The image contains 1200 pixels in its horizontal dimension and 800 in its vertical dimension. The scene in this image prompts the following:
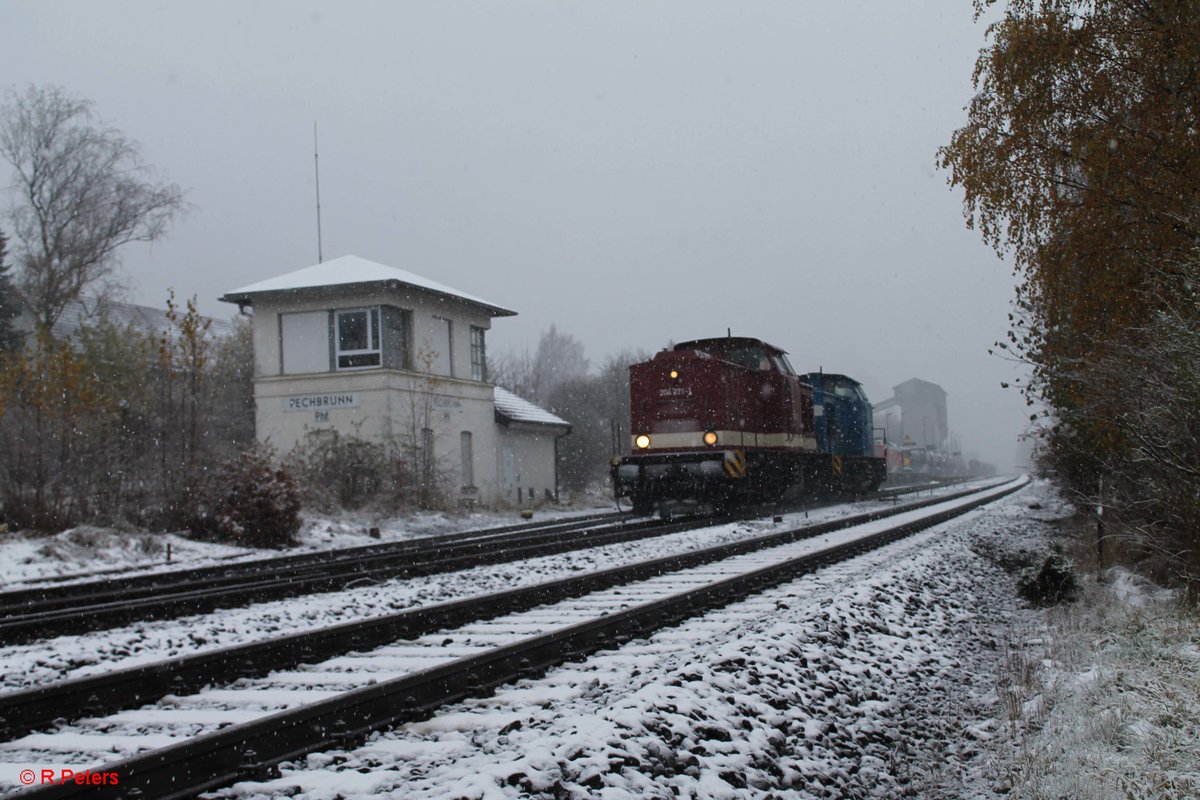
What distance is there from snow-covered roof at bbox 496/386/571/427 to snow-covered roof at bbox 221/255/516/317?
12.1 ft

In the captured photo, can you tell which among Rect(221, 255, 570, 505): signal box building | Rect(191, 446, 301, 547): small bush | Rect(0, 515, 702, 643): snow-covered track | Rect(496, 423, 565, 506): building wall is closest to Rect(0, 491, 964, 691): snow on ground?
Rect(0, 515, 702, 643): snow-covered track

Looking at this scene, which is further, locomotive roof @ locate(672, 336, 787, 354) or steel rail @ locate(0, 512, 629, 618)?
locomotive roof @ locate(672, 336, 787, 354)

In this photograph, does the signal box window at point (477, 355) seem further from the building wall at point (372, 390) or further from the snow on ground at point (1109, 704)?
the snow on ground at point (1109, 704)

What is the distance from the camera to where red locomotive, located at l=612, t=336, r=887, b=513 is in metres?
18.6

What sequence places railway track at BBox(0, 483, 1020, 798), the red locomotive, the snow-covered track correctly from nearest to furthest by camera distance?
1. railway track at BBox(0, 483, 1020, 798)
2. the snow-covered track
3. the red locomotive

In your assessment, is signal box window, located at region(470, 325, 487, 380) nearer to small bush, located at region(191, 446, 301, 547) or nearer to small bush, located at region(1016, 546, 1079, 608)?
small bush, located at region(191, 446, 301, 547)

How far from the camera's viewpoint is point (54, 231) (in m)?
36.6

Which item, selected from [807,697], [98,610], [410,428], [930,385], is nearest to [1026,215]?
[807,697]

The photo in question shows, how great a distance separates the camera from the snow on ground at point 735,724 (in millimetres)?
3943

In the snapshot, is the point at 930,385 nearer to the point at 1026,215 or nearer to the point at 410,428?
the point at 410,428

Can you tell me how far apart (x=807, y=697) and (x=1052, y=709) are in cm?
145

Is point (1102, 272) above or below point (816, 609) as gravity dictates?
above

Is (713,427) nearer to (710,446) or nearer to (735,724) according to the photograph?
(710,446)

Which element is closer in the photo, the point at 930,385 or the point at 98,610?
the point at 98,610
